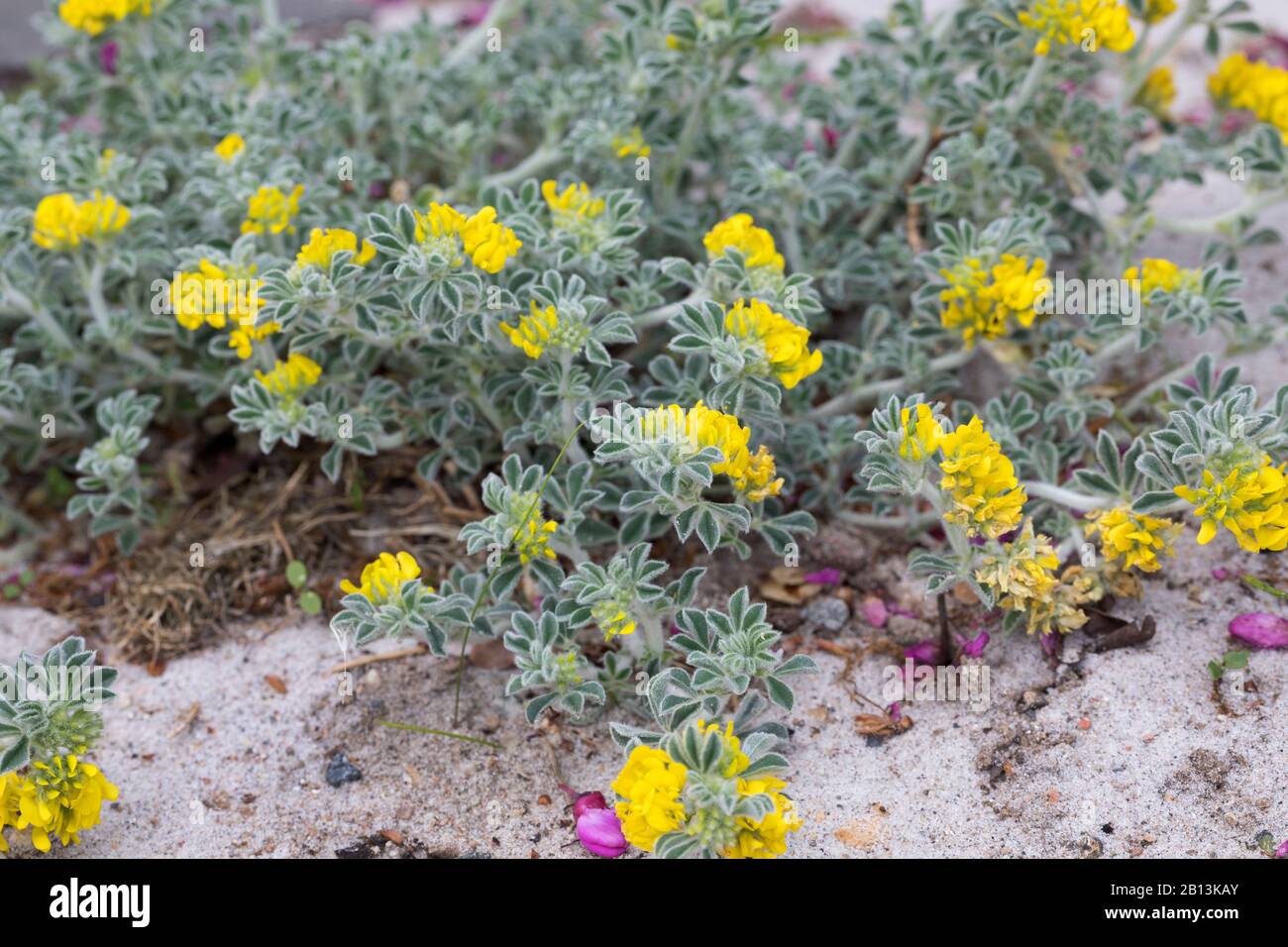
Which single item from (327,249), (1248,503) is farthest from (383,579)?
(1248,503)

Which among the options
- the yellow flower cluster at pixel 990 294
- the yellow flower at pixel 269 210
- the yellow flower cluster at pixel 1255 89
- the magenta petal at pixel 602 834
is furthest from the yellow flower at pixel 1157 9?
the magenta petal at pixel 602 834

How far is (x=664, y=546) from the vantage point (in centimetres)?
349

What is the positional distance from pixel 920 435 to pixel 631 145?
1.38m

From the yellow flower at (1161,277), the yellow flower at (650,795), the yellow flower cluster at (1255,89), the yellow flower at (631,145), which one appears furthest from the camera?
the yellow flower cluster at (1255,89)

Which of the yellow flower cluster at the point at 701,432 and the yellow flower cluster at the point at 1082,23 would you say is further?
the yellow flower cluster at the point at 1082,23

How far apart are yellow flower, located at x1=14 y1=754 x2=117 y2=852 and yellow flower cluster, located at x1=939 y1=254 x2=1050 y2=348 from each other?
88.6 inches

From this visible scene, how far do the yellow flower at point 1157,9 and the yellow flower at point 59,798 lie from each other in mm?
3350

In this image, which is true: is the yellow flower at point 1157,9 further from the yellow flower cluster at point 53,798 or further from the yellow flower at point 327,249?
the yellow flower cluster at point 53,798

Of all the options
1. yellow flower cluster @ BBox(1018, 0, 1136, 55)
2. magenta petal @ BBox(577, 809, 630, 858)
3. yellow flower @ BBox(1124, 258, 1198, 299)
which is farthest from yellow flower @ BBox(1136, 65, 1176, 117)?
magenta petal @ BBox(577, 809, 630, 858)

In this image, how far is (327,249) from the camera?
2973mm

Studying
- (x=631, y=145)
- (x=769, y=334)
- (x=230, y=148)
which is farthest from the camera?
(x=631, y=145)

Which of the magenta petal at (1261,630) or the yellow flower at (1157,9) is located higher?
the yellow flower at (1157,9)

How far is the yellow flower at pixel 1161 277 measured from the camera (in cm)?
331

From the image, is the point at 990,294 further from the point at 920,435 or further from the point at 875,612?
the point at 875,612
